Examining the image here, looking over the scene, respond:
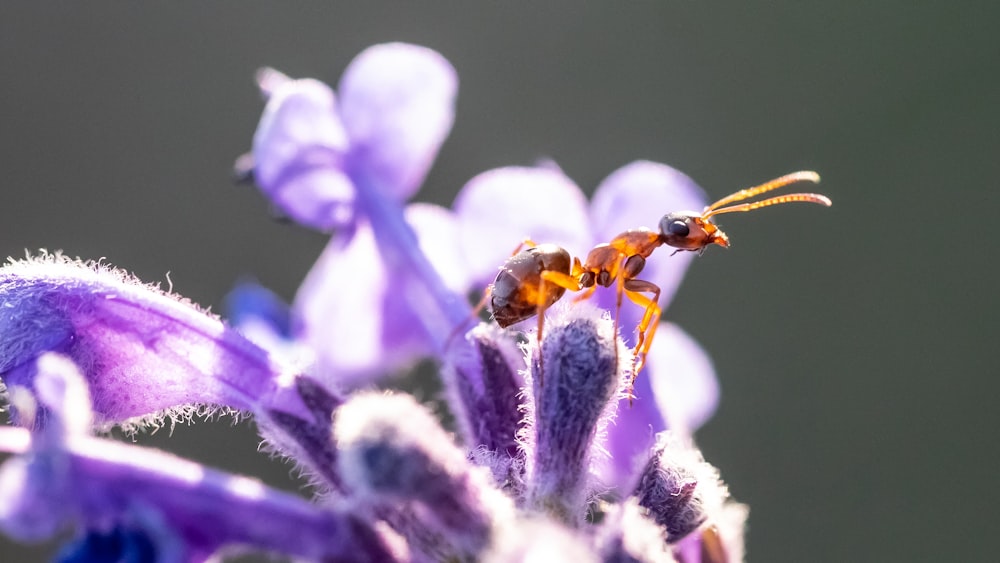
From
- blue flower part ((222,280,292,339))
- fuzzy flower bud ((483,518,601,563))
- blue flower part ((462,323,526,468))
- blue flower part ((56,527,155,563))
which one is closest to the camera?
fuzzy flower bud ((483,518,601,563))

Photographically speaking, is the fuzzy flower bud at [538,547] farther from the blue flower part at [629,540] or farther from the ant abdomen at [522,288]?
the ant abdomen at [522,288]

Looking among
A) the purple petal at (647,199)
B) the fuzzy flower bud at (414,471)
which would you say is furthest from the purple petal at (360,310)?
the fuzzy flower bud at (414,471)

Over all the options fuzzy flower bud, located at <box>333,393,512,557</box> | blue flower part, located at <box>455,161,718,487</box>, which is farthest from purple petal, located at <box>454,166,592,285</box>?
fuzzy flower bud, located at <box>333,393,512,557</box>

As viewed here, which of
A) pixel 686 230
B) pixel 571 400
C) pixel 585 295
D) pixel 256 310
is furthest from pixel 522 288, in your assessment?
pixel 256 310

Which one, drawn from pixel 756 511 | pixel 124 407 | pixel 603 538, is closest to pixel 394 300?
pixel 124 407

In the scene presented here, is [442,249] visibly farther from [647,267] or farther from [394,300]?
[647,267]

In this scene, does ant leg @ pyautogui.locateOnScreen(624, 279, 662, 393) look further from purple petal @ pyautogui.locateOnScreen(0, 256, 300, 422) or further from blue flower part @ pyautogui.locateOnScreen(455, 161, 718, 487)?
purple petal @ pyautogui.locateOnScreen(0, 256, 300, 422)

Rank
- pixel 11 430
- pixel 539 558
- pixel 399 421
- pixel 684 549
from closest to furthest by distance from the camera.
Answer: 1. pixel 539 558
2. pixel 399 421
3. pixel 11 430
4. pixel 684 549
